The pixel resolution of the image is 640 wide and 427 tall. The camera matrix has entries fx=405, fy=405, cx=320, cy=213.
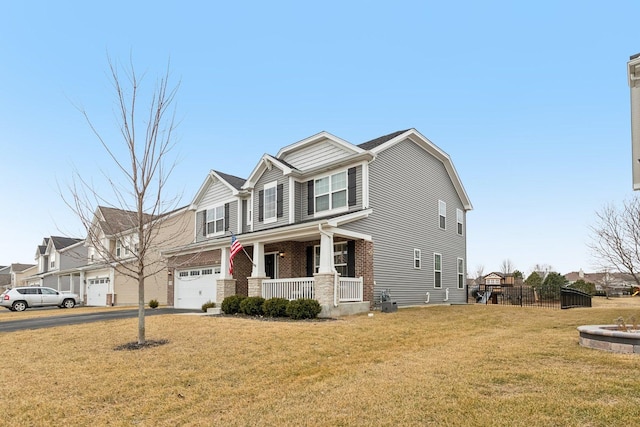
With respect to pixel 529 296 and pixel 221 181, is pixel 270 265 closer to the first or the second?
pixel 221 181

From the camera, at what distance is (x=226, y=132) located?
77.9 feet

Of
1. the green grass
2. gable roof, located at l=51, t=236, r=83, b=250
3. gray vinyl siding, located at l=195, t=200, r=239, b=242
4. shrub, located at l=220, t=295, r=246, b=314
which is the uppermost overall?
gray vinyl siding, located at l=195, t=200, r=239, b=242

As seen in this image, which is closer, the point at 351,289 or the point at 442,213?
the point at 351,289

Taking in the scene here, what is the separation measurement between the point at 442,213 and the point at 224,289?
11.8m

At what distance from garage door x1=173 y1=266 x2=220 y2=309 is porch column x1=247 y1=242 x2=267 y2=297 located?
4510 millimetres

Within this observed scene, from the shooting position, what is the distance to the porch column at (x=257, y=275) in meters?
16.5

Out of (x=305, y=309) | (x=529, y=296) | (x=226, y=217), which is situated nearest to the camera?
(x=305, y=309)

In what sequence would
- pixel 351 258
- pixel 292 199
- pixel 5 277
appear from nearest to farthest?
pixel 351 258
pixel 292 199
pixel 5 277

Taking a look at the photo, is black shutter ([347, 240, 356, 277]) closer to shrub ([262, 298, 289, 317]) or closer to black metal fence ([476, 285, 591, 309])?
shrub ([262, 298, 289, 317])

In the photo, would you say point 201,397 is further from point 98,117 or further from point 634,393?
point 98,117

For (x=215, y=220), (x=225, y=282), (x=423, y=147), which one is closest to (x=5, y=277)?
(x=215, y=220)

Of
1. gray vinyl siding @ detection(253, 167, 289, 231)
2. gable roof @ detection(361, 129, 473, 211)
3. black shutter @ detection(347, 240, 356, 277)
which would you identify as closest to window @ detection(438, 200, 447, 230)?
gable roof @ detection(361, 129, 473, 211)

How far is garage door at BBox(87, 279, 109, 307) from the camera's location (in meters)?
31.7

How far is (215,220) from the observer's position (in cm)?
2384
